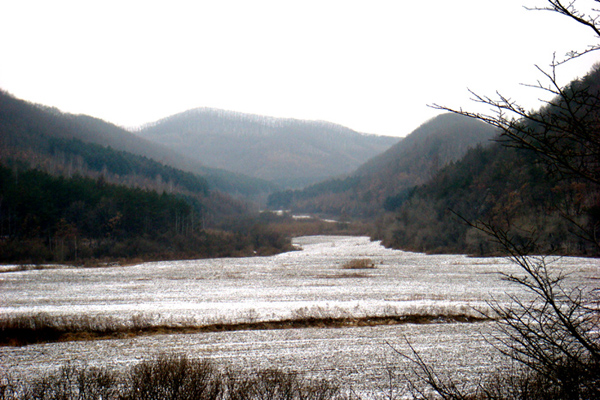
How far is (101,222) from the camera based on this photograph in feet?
242

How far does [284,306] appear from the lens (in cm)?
2781

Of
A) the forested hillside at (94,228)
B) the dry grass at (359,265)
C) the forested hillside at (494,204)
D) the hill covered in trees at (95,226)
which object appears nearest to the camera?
the dry grass at (359,265)

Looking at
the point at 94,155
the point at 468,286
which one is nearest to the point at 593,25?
the point at 468,286

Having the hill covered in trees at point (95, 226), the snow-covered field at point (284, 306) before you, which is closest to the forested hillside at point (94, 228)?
the hill covered in trees at point (95, 226)

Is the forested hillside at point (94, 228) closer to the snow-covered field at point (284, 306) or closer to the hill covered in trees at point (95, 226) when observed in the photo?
the hill covered in trees at point (95, 226)

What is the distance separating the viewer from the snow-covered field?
16422mm

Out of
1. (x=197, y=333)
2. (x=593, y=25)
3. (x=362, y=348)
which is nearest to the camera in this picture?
(x=593, y=25)

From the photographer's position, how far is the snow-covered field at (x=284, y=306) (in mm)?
16422

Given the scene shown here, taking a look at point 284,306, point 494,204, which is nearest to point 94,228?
point 284,306

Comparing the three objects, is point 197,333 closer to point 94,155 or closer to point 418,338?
point 418,338

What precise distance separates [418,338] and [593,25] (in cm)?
1699

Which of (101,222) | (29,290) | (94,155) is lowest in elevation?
(29,290)

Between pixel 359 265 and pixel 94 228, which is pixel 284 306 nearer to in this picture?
pixel 359 265

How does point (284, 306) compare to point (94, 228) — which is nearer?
point (284, 306)
